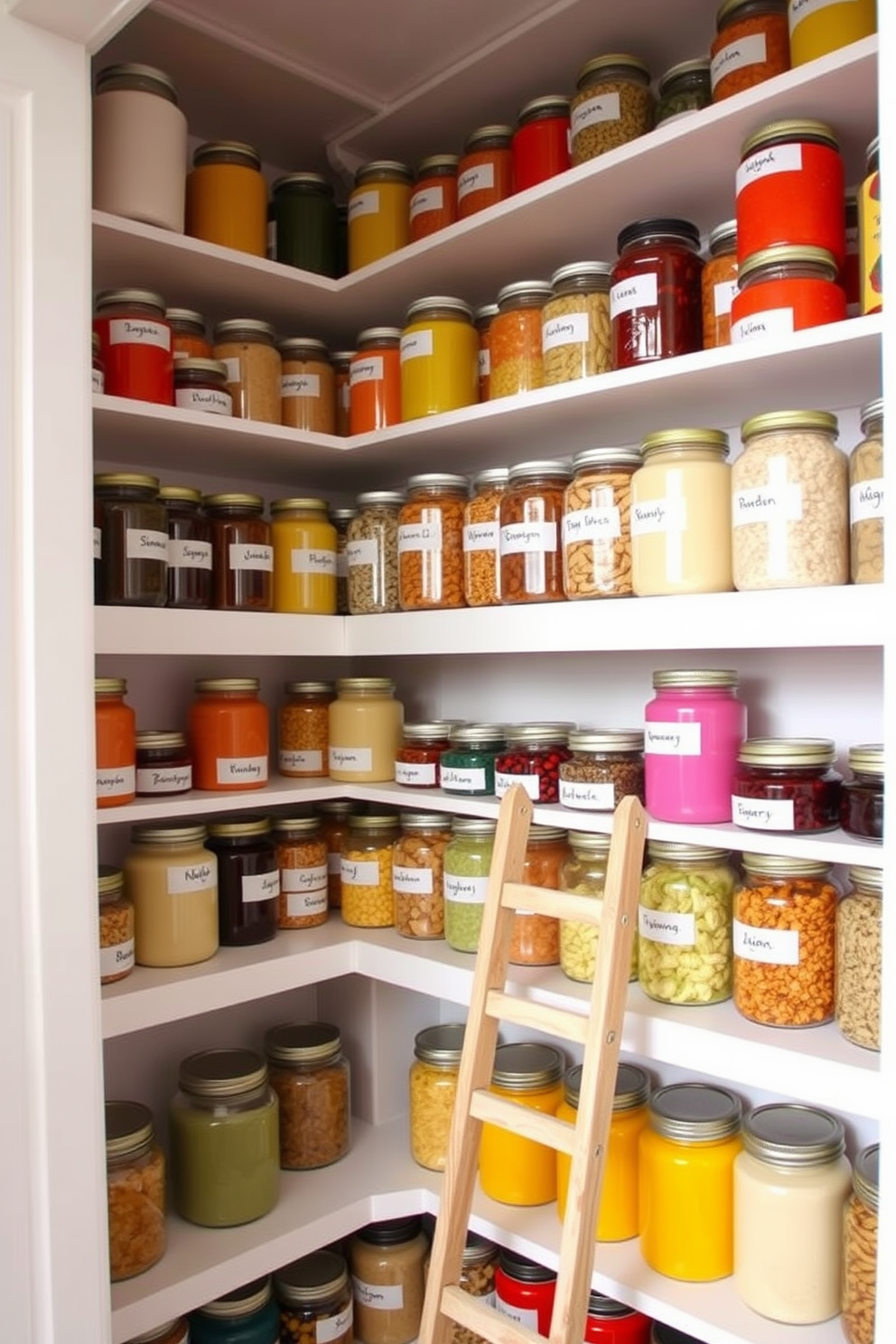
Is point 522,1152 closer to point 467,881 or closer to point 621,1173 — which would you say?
point 621,1173

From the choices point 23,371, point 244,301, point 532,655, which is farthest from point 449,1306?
point 244,301

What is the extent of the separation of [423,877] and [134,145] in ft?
3.73

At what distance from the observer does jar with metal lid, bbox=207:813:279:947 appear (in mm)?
1598

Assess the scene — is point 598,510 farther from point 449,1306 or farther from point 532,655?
point 449,1306

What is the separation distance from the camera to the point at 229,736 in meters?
1.60

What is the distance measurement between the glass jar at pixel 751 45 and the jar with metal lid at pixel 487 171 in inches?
14.6

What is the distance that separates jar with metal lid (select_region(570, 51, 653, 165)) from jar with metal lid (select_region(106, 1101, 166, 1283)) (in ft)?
4.75

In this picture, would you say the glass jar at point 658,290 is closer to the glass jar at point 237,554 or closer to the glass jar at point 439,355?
the glass jar at point 439,355

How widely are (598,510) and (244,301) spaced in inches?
29.6

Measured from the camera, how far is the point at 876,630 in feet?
3.51

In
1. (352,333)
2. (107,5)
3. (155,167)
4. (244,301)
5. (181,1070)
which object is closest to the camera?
(107,5)

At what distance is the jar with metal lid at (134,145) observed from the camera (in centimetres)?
145

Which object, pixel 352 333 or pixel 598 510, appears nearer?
pixel 598 510

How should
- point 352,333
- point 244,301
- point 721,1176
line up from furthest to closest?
point 352,333, point 244,301, point 721,1176
